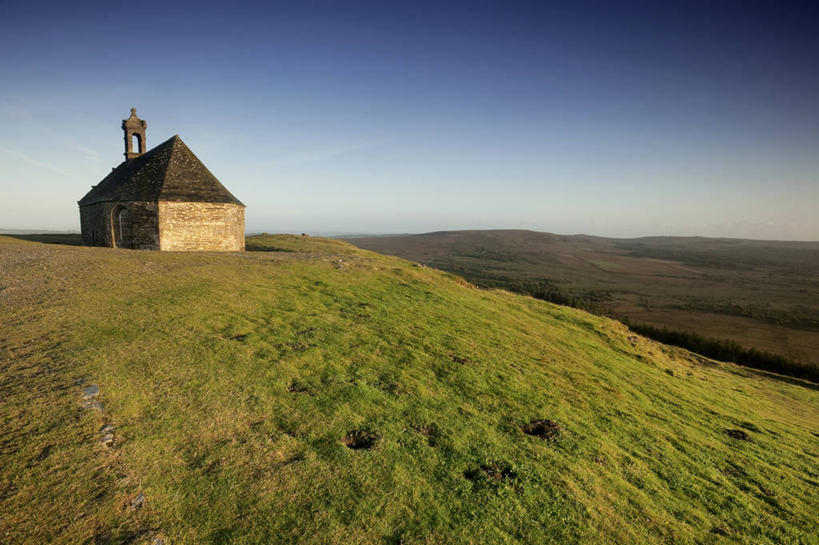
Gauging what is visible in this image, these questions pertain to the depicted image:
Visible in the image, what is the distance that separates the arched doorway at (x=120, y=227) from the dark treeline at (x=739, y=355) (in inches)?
1993

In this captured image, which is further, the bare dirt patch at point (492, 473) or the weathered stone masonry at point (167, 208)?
the weathered stone masonry at point (167, 208)

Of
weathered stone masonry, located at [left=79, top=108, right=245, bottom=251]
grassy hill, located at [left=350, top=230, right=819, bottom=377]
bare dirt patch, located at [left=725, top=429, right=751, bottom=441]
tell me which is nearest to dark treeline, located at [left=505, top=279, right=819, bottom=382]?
grassy hill, located at [left=350, top=230, right=819, bottom=377]

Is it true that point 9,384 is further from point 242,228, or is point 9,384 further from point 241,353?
point 242,228

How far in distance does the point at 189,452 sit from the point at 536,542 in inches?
222

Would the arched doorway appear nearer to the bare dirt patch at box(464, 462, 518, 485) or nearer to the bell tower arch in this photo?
the bell tower arch

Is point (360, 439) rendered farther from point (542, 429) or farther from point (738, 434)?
point (738, 434)

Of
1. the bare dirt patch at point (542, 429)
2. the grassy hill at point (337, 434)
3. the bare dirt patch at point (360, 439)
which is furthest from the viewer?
the bare dirt patch at point (542, 429)

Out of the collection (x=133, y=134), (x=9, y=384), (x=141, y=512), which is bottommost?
(x=141, y=512)

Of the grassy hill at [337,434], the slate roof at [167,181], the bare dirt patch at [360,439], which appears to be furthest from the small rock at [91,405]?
the slate roof at [167,181]

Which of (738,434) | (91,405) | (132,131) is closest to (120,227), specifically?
(132,131)

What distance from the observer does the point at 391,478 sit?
614 cm

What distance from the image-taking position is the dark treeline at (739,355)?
30.9 m

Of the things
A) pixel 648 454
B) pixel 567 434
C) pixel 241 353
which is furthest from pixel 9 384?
pixel 648 454

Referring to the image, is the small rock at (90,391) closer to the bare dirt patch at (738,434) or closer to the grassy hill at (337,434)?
the grassy hill at (337,434)
